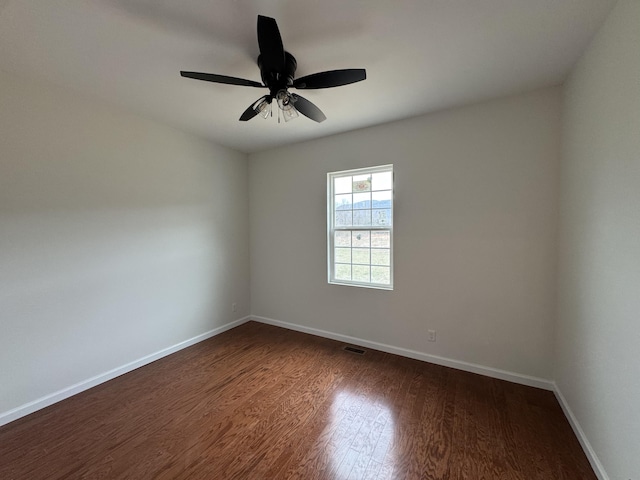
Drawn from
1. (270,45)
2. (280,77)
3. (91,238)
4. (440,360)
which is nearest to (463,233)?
(440,360)

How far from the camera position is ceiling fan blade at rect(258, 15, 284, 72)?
1.20 metres

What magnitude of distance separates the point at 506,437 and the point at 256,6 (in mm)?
3116

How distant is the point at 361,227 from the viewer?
3.14 meters

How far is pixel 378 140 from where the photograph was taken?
9.57 feet

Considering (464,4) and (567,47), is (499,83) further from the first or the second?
(464,4)

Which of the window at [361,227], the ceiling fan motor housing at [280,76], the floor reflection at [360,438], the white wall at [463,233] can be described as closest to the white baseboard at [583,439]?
the white wall at [463,233]

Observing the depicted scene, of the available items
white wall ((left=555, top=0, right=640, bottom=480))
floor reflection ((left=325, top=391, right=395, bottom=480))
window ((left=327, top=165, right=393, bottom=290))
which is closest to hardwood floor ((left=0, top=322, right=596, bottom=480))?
floor reflection ((left=325, top=391, right=395, bottom=480))

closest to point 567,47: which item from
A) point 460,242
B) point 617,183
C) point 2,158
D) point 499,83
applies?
point 499,83

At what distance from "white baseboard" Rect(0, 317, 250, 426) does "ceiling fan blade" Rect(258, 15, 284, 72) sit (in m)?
3.07

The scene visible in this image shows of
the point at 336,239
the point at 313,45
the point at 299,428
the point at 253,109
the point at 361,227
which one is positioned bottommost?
the point at 299,428

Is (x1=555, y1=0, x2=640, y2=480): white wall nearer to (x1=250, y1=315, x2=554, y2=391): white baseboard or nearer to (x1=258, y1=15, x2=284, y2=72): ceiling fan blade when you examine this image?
(x1=250, y1=315, x2=554, y2=391): white baseboard

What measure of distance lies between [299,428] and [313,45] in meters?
2.67

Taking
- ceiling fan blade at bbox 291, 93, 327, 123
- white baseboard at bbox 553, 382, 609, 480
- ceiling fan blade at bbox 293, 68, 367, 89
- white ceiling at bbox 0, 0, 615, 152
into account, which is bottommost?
white baseboard at bbox 553, 382, 609, 480

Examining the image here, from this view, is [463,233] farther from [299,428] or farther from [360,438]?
[299,428]
